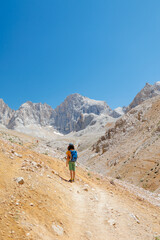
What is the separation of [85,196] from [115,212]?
191 cm

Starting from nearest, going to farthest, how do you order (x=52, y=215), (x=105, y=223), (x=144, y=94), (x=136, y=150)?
(x=52, y=215) → (x=105, y=223) → (x=136, y=150) → (x=144, y=94)

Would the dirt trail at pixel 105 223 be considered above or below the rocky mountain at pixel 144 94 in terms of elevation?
below

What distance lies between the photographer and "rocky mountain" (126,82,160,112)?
136788mm

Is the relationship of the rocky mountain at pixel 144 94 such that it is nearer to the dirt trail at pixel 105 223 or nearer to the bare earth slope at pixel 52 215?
the dirt trail at pixel 105 223

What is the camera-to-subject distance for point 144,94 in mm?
144125

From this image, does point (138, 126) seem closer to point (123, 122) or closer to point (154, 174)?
point (123, 122)

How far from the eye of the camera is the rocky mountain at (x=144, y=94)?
137 meters

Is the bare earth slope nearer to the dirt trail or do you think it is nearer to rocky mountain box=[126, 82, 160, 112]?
the dirt trail

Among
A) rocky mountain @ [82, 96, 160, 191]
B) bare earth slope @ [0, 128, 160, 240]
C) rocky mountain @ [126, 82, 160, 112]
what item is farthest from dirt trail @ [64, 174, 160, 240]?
rocky mountain @ [126, 82, 160, 112]

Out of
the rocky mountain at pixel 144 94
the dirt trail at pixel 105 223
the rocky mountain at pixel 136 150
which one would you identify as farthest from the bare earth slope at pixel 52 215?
the rocky mountain at pixel 144 94

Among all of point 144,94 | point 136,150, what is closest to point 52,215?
point 136,150

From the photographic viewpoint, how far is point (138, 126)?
1827 inches

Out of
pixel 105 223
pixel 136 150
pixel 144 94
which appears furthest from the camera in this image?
pixel 144 94

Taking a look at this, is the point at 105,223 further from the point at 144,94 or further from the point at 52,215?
the point at 144,94
